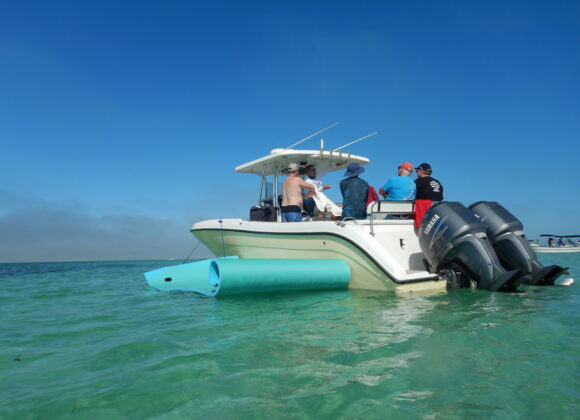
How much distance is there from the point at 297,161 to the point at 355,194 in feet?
8.14

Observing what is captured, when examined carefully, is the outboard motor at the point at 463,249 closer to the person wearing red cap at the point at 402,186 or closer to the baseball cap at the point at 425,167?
the person wearing red cap at the point at 402,186

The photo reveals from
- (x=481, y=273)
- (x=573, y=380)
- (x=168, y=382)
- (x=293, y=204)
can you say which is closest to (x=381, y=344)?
(x=573, y=380)

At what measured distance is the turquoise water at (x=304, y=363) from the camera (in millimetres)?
1648

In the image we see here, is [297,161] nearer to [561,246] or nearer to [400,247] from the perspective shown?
[400,247]

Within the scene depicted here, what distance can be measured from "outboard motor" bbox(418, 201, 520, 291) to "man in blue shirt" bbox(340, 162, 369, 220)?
4.88 feet

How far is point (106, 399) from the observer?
5.92 feet

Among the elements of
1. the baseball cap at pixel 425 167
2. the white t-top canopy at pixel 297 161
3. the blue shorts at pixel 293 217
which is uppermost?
the white t-top canopy at pixel 297 161

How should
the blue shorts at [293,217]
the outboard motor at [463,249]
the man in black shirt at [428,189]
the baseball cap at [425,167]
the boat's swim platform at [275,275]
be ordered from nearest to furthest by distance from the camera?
the outboard motor at [463,249] < the boat's swim platform at [275,275] < the man in black shirt at [428,189] < the baseball cap at [425,167] < the blue shorts at [293,217]

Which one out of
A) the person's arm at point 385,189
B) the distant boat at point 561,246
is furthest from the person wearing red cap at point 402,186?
the distant boat at point 561,246

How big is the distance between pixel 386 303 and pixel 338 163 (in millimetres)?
5113

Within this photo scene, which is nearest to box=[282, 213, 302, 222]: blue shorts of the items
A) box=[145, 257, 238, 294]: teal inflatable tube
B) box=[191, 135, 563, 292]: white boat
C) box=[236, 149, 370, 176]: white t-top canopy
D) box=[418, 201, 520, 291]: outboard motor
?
box=[191, 135, 563, 292]: white boat

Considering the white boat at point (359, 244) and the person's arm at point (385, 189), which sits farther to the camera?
the person's arm at point (385, 189)

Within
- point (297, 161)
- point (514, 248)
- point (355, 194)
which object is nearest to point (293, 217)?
point (355, 194)

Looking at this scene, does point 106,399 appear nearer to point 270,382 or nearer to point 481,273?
point 270,382
